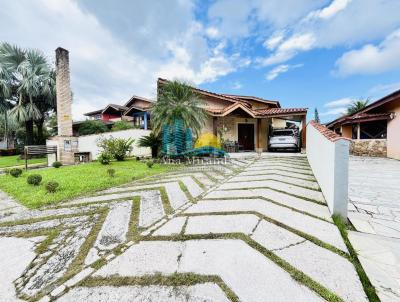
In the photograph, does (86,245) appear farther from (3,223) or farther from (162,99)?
(162,99)

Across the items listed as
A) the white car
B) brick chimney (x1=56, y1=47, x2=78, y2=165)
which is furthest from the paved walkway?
brick chimney (x1=56, y1=47, x2=78, y2=165)

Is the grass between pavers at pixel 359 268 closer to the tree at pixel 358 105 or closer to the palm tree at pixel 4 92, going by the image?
the palm tree at pixel 4 92

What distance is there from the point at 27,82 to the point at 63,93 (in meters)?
5.79

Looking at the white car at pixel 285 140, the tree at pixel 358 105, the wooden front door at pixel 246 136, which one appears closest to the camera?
the white car at pixel 285 140

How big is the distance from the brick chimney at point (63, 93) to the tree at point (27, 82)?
16.0ft

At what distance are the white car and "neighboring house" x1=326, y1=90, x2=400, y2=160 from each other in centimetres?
407

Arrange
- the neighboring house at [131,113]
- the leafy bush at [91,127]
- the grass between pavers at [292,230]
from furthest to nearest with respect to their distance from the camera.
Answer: the leafy bush at [91,127] → the neighboring house at [131,113] → the grass between pavers at [292,230]

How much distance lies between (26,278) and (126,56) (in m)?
13.9

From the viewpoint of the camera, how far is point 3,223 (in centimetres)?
294

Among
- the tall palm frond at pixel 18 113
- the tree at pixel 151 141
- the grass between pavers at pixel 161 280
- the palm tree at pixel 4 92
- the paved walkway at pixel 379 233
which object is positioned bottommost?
the grass between pavers at pixel 161 280

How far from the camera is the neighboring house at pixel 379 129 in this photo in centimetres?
969

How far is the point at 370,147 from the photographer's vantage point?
11570mm

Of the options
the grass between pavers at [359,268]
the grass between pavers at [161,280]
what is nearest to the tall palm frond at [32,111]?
the grass between pavers at [161,280]

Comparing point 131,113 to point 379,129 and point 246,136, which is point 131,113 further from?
point 379,129
